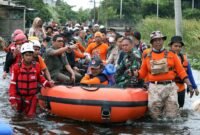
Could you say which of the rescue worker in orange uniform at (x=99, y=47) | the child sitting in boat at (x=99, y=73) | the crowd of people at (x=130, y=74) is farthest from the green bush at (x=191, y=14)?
the child sitting in boat at (x=99, y=73)

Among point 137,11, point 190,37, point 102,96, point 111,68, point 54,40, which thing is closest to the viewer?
point 102,96

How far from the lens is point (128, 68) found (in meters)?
9.31

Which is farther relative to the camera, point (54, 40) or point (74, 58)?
point (74, 58)

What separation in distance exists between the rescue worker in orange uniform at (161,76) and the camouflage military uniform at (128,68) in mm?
567

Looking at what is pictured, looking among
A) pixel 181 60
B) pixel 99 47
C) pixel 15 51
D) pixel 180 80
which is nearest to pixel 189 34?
pixel 99 47

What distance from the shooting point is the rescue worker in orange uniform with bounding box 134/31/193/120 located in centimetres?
847

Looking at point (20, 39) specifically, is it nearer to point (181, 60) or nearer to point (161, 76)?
point (161, 76)

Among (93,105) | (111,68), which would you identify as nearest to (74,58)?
(111,68)

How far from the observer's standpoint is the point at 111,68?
907cm

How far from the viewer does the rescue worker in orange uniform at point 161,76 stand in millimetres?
8469

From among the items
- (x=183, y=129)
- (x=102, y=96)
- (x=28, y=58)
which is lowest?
(x=183, y=129)

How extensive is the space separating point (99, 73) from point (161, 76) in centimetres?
120

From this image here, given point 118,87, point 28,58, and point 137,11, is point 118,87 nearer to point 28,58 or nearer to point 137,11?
point 28,58

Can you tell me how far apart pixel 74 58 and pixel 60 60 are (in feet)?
5.89
